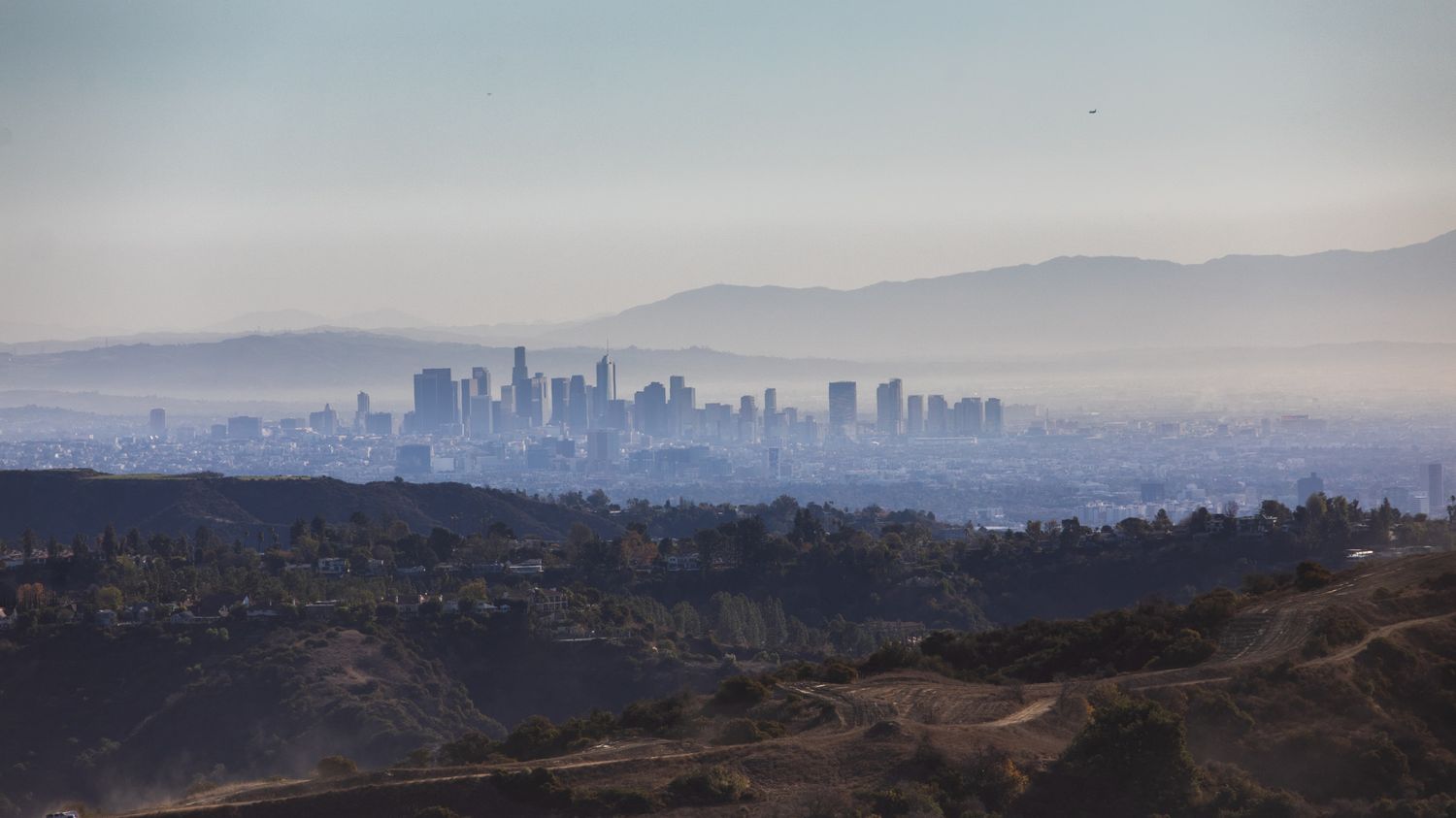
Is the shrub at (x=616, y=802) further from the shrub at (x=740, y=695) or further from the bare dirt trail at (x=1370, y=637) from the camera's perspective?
the bare dirt trail at (x=1370, y=637)

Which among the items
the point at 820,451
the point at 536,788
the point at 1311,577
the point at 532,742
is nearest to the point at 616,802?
the point at 536,788

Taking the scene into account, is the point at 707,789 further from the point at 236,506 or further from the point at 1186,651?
the point at 236,506

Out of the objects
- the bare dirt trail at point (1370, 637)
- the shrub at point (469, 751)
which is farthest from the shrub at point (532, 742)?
the bare dirt trail at point (1370, 637)

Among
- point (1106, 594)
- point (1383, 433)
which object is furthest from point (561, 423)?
point (1106, 594)

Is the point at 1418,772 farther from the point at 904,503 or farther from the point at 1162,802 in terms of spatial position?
the point at 904,503

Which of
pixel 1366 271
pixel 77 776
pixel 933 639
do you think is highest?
pixel 1366 271
